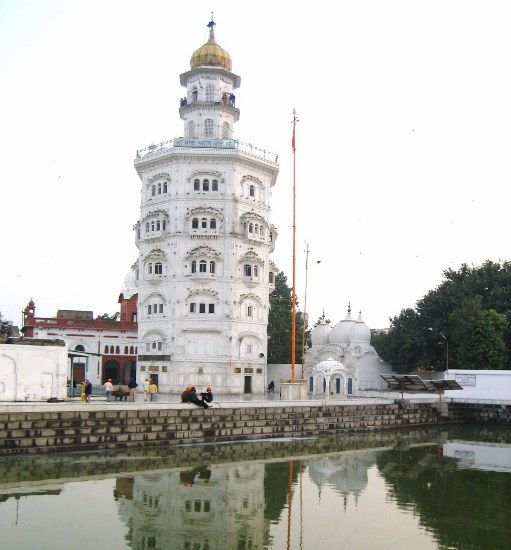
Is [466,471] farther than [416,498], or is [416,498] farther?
[466,471]

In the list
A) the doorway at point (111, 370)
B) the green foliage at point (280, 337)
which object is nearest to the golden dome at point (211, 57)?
the green foliage at point (280, 337)

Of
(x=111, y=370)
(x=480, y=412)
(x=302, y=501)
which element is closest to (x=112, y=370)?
(x=111, y=370)

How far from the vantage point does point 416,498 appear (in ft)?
63.4

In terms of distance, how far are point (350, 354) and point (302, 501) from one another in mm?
37343

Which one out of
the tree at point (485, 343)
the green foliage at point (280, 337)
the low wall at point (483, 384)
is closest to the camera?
the low wall at point (483, 384)

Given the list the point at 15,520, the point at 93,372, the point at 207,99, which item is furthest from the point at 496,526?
the point at 93,372

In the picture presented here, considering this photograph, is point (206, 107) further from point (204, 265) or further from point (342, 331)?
point (342, 331)

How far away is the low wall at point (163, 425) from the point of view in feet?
80.9

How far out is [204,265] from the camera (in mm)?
49469

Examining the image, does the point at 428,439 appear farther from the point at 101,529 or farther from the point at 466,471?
the point at 101,529

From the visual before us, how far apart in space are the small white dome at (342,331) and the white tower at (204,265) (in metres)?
8.72

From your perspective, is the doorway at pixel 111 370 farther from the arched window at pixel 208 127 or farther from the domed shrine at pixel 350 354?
the arched window at pixel 208 127

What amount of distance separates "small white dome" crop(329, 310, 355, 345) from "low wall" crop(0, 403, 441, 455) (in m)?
20.7

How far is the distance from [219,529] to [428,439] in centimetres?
2026
